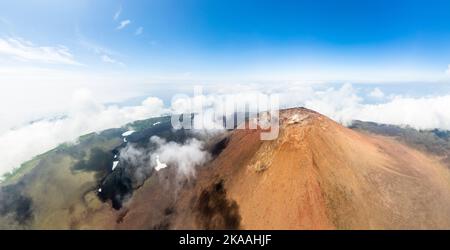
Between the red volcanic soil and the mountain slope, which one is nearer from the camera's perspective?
the mountain slope

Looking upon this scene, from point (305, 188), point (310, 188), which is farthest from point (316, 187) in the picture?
point (305, 188)

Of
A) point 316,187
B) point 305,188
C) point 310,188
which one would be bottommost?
point 305,188

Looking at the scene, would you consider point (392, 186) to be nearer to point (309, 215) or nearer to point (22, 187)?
point (309, 215)

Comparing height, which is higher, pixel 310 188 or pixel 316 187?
pixel 316 187

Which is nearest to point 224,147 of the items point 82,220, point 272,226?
point 272,226

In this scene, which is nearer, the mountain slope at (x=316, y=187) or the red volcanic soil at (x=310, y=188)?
the mountain slope at (x=316, y=187)

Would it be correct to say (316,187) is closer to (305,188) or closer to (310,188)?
(310,188)
